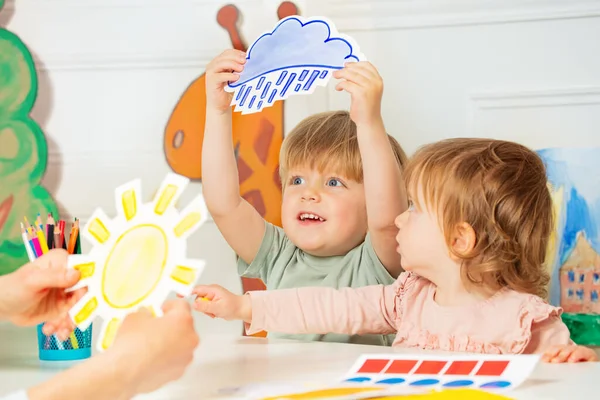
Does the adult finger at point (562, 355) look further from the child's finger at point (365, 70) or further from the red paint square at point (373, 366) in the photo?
the child's finger at point (365, 70)

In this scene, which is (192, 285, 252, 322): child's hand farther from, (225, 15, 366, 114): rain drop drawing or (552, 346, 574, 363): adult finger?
(552, 346, 574, 363): adult finger

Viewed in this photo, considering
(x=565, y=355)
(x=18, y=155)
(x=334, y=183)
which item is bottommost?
(x=565, y=355)

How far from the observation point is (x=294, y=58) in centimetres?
117

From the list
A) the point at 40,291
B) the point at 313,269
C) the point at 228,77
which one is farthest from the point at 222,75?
the point at 40,291

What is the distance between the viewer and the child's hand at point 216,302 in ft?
3.28

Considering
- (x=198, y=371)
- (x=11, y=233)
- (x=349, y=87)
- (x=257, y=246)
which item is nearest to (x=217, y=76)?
(x=349, y=87)

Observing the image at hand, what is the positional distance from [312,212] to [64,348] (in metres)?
0.55

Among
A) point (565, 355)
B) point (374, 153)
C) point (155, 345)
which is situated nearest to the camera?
point (155, 345)

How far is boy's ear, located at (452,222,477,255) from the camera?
112 centimetres

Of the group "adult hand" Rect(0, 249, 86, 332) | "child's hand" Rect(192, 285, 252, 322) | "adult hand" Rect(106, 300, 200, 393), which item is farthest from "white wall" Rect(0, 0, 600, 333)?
"adult hand" Rect(106, 300, 200, 393)

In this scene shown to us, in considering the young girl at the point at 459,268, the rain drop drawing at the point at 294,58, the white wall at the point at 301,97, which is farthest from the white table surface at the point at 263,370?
the white wall at the point at 301,97

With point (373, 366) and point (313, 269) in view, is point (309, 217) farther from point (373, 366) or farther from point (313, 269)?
point (373, 366)

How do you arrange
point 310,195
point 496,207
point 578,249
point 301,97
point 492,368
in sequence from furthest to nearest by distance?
point 301,97, point 578,249, point 310,195, point 496,207, point 492,368

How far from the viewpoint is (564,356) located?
2.89 ft
